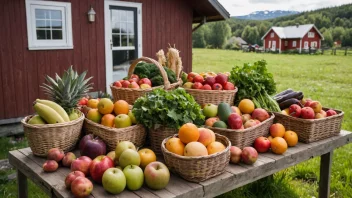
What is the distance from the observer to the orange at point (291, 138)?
9.46 feet

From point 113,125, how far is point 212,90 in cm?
103

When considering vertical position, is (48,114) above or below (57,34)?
below

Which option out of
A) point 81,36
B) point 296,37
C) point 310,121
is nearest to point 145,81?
point 310,121

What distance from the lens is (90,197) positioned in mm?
2020

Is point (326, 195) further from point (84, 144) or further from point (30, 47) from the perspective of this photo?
point (30, 47)

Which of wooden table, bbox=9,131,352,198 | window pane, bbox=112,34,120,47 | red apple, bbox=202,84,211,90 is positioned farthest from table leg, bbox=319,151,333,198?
window pane, bbox=112,34,120,47

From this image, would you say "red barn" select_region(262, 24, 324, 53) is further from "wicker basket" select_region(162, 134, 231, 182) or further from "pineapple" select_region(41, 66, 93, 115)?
"wicker basket" select_region(162, 134, 231, 182)

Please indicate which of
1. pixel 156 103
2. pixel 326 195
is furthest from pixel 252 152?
pixel 326 195

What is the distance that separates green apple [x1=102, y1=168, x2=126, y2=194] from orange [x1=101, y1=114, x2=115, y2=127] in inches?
26.2

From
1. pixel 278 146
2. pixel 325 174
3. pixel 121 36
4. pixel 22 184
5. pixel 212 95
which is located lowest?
pixel 325 174

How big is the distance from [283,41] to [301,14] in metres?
48.0

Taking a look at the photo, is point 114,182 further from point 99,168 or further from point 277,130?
point 277,130

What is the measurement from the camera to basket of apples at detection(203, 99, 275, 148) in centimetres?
265

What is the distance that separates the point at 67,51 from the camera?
7.56 meters
